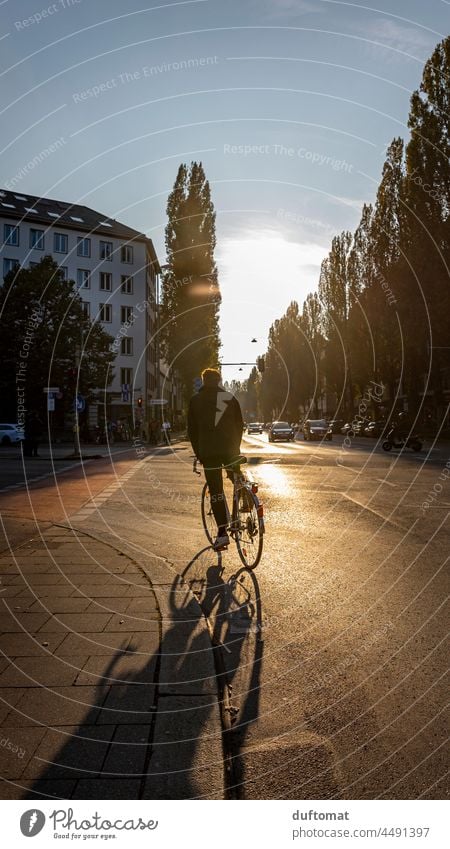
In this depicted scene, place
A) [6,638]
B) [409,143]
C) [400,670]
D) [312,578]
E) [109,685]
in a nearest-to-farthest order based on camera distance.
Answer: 1. [109,685]
2. [400,670]
3. [6,638]
4. [312,578]
5. [409,143]

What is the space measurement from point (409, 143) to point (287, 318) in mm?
60767

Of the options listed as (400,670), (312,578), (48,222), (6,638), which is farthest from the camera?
(48,222)

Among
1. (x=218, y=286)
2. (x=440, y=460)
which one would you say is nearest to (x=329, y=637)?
(x=440, y=460)

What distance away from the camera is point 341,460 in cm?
2706

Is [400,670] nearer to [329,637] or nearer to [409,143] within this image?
[329,637]

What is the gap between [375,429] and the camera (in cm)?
5409

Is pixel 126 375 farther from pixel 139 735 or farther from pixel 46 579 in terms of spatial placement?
pixel 139 735

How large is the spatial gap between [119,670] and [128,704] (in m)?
0.48

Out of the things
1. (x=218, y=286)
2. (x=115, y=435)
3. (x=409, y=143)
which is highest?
(x=409, y=143)

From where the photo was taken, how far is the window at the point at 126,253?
7188cm

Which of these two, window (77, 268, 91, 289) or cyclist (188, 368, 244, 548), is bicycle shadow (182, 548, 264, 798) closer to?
cyclist (188, 368, 244, 548)

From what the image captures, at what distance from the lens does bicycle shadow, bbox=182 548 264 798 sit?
11.3 ft

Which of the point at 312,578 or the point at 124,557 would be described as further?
the point at 124,557

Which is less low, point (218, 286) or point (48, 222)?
point (48, 222)
